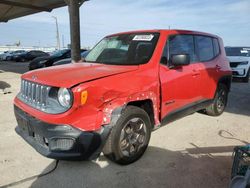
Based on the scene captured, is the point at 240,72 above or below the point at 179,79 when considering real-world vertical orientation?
below

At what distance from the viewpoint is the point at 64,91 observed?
3.06 m

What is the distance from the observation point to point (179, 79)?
14.0 feet

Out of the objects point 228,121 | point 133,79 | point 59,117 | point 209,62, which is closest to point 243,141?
point 228,121

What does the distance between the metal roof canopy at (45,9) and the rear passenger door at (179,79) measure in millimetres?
5112

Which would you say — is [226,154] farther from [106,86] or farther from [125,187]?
[106,86]

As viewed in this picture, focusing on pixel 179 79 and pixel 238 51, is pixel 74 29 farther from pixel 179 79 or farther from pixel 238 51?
pixel 238 51

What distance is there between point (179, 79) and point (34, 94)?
7.43ft

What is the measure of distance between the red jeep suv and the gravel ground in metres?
0.29

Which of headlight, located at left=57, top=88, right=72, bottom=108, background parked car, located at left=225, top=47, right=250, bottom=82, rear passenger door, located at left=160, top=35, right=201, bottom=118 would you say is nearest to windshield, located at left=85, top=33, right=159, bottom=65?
rear passenger door, located at left=160, top=35, right=201, bottom=118

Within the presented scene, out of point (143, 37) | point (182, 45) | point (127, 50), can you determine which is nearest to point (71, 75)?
point (127, 50)

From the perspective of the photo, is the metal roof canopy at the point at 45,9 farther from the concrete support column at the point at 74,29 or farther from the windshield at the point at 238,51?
the windshield at the point at 238,51

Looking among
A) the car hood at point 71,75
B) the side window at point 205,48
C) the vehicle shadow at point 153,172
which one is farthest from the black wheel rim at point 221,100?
the car hood at point 71,75

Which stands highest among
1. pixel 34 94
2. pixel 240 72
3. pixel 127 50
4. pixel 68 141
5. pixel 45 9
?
pixel 45 9

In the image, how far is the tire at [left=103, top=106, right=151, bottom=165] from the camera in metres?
3.31
